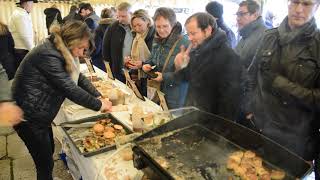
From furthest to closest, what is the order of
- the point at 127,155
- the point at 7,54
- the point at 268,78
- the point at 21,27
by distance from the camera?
the point at 21,27 < the point at 7,54 < the point at 268,78 < the point at 127,155

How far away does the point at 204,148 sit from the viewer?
137 centimetres

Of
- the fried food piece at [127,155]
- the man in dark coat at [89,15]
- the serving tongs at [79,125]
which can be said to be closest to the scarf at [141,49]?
the serving tongs at [79,125]

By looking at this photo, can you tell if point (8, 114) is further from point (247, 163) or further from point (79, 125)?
point (247, 163)

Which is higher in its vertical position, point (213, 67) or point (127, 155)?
point (213, 67)

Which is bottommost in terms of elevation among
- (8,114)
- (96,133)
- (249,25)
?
(96,133)

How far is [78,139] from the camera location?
163cm

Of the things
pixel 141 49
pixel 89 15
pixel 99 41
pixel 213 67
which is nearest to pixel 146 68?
pixel 141 49

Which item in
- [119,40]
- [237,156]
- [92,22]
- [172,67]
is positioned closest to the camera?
[237,156]

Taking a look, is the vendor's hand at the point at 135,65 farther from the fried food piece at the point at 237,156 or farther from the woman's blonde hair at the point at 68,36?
the fried food piece at the point at 237,156

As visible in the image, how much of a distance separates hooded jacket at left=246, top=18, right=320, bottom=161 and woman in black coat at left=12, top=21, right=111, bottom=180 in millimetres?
1076

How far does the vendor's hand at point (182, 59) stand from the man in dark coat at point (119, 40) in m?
1.21

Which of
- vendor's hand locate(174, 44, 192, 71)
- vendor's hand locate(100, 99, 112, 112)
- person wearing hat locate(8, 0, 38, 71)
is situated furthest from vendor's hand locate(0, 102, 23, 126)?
person wearing hat locate(8, 0, 38, 71)

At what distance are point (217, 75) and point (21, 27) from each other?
3626mm

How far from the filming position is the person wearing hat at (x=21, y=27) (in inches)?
169
